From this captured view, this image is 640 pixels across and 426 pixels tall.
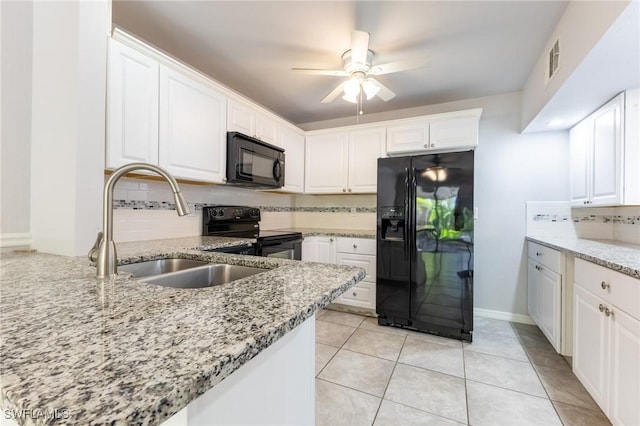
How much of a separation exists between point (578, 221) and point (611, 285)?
1.70 metres

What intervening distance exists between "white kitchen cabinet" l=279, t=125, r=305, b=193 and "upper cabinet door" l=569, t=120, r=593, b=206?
2734 mm

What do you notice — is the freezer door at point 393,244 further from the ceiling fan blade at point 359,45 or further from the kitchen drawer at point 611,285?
the kitchen drawer at point 611,285

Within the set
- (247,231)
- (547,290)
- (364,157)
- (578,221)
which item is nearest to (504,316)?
(547,290)

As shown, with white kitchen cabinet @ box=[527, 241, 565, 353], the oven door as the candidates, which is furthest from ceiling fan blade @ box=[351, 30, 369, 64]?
white kitchen cabinet @ box=[527, 241, 565, 353]

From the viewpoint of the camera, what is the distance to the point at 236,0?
1.71 meters

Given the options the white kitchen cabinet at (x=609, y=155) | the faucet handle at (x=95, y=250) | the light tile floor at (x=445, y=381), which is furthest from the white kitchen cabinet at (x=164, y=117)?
the white kitchen cabinet at (x=609, y=155)

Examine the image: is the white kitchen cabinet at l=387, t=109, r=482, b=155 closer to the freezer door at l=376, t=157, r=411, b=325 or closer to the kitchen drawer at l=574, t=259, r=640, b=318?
the freezer door at l=376, t=157, r=411, b=325

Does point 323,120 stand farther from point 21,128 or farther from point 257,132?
point 21,128

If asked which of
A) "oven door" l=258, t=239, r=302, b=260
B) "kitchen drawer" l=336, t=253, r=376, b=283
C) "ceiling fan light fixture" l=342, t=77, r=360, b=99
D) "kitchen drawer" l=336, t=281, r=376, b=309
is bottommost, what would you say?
"kitchen drawer" l=336, t=281, r=376, b=309

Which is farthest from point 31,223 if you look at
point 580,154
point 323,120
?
point 580,154

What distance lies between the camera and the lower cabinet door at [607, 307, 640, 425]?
1196mm

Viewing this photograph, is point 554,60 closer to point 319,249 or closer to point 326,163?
point 326,163

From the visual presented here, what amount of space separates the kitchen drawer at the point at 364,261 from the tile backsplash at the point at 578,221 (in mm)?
1618

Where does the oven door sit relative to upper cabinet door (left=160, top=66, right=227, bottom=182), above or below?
below
